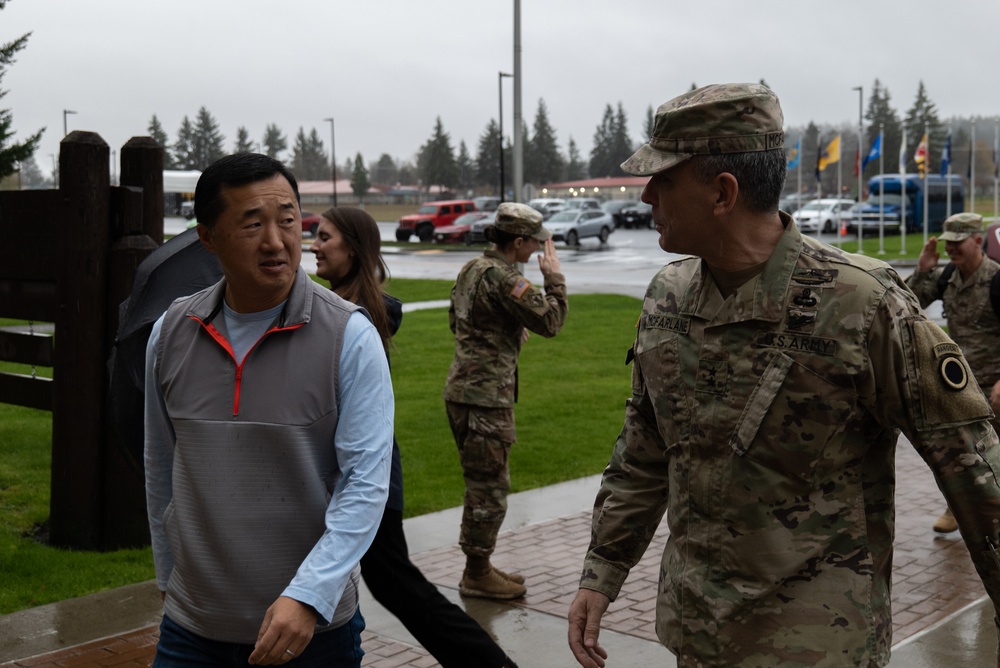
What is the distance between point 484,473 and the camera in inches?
235

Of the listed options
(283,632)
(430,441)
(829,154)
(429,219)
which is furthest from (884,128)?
(283,632)

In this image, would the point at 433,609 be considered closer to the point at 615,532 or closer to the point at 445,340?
the point at 615,532

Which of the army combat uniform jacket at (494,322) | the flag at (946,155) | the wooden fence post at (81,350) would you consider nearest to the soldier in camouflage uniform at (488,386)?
the army combat uniform jacket at (494,322)

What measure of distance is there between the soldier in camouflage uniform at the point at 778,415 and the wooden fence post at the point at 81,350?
190 inches

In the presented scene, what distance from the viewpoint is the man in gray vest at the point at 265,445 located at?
264 cm

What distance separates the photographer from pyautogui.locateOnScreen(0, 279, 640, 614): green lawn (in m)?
6.41

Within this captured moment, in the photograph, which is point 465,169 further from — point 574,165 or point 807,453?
point 807,453

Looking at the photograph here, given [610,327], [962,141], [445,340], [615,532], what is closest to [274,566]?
[615,532]

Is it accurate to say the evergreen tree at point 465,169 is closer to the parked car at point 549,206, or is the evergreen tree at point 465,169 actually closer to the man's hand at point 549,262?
the parked car at point 549,206

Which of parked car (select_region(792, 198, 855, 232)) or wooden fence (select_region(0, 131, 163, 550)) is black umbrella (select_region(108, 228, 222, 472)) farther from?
parked car (select_region(792, 198, 855, 232))

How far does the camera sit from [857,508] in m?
2.55

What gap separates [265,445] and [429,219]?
51.6 meters

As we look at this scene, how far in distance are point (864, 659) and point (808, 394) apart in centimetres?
59

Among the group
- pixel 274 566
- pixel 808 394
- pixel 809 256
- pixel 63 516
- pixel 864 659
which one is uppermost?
pixel 809 256
